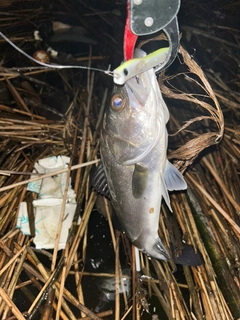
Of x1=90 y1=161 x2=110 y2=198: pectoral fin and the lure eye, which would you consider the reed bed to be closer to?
the lure eye

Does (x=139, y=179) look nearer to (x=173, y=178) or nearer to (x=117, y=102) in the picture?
(x=173, y=178)

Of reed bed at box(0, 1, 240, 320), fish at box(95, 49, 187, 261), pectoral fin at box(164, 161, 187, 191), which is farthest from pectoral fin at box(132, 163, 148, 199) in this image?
reed bed at box(0, 1, 240, 320)

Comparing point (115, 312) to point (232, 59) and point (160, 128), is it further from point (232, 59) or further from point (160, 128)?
point (232, 59)

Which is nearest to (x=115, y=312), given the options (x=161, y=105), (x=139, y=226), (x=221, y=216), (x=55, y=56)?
(x=139, y=226)

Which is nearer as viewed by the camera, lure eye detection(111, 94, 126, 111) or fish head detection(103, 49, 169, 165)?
fish head detection(103, 49, 169, 165)

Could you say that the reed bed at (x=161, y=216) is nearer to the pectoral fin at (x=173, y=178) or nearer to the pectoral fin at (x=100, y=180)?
the pectoral fin at (x=173, y=178)
